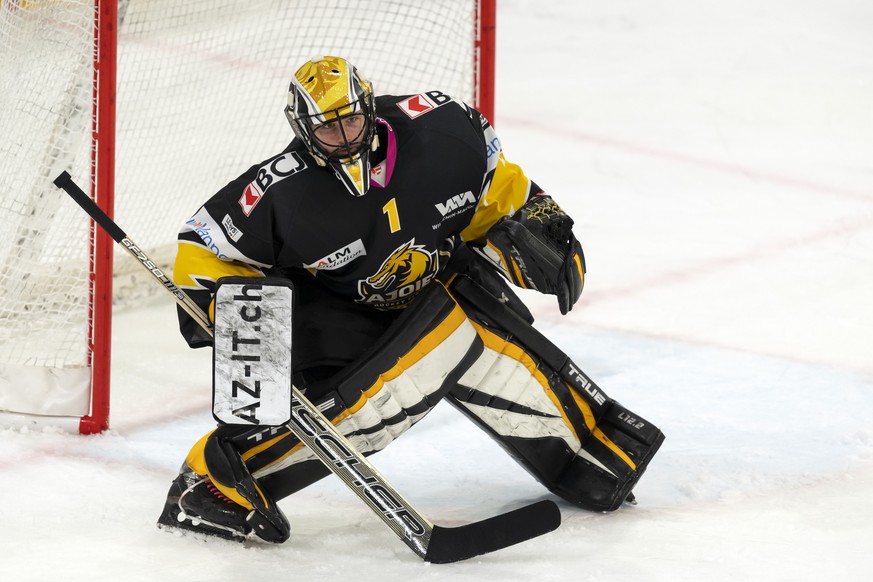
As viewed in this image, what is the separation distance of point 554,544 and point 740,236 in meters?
2.10

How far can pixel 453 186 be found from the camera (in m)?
2.34

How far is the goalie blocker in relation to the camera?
2.28 meters

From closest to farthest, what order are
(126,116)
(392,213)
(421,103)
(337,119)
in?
(337,119)
(392,213)
(421,103)
(126,116)

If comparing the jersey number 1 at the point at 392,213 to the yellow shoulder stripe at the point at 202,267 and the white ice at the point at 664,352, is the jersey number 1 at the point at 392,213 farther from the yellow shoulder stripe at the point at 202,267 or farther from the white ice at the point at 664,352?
the white ice at the point at 664,352

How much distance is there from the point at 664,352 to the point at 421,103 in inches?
50.7

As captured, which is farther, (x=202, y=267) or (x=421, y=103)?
(x=421, y=103)

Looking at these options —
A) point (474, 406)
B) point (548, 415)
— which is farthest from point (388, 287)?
point (548, 415)

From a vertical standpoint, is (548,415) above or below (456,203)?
below

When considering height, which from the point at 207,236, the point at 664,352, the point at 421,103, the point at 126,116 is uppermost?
the point at 421,103

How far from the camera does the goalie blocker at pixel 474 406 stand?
2275mm

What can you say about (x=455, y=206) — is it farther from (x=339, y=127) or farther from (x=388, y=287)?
(x=339, y=127)

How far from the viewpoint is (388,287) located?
2.37 metres

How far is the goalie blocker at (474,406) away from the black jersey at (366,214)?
0.10 metres

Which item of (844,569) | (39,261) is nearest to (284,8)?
(39,261)
